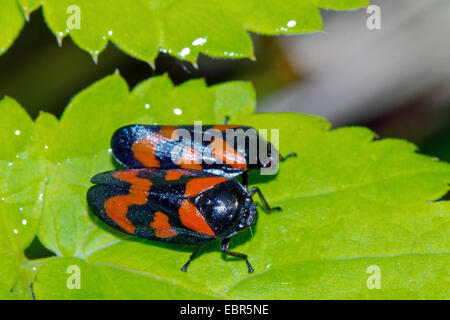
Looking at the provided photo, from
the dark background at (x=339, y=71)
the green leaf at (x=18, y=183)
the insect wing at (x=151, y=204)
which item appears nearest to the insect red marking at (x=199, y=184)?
the insect wing at (x=151, y=204)

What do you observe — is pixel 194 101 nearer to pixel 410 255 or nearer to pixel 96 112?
pixel 96 112

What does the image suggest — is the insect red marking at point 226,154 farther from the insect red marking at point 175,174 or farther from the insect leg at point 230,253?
the insect leg at point 230,253

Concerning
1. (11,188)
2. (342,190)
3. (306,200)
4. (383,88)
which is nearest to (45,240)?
(11,188)

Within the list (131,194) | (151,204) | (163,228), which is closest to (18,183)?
(131,194)

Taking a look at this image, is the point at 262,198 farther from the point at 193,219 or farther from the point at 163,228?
the point at 163,228

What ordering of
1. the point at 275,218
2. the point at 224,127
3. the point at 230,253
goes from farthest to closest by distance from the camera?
the point at 224,127
the point at 275,218
the point at 230,253

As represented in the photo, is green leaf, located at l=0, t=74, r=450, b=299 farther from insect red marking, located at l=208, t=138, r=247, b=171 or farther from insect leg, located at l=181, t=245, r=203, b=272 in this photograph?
insect red marking, located at l=208, t=138, r=247, b=171

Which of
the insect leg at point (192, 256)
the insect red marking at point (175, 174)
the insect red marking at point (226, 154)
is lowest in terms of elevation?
the insect leg at point (192, 256)
